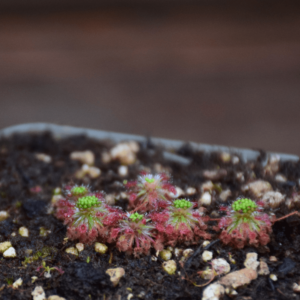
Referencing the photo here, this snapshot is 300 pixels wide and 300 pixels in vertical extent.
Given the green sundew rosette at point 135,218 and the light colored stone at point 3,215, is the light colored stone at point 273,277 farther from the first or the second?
the light colored stone at point 3,215

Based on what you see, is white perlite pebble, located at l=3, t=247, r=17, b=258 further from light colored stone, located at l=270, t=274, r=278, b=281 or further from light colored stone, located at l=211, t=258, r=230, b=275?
light colored stone, located at l=270, t=274, r=278, b=281

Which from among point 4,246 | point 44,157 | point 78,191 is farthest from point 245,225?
point 44,157

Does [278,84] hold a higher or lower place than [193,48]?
lower

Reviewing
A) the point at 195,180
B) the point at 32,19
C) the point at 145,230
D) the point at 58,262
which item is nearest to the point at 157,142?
the point at 195,180

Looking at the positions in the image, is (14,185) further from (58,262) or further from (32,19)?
(32,19)

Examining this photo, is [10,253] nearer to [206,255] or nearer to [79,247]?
[79,247]

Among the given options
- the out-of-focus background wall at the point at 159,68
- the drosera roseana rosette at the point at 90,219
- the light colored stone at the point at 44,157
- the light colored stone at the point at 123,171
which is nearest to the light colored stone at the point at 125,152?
the light colored stone at the point at 123,171

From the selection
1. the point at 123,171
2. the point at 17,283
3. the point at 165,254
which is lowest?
the point at 17,283
